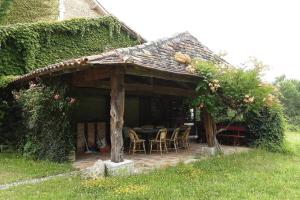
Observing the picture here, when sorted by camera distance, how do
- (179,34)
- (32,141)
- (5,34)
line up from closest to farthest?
(32,141) → (179,34) → (5,34)

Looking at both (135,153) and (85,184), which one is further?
(135,153)

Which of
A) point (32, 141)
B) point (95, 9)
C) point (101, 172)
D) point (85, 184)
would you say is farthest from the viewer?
point (95, 9)

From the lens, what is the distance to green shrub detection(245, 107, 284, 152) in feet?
43.0

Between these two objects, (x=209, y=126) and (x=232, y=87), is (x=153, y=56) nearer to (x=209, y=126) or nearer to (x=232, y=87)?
(x=232, y=87)

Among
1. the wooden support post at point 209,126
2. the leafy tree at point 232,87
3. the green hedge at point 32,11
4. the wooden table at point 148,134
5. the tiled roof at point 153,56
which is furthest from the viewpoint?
the green hedge at point 32,11

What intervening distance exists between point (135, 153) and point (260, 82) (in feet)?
15.6

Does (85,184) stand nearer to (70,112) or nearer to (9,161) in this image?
(70,112)

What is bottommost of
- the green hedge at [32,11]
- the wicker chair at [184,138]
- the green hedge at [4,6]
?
the wicker chair at [184,138]

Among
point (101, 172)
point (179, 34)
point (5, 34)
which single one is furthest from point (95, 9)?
point (101, 172)

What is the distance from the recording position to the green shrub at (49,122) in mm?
10133

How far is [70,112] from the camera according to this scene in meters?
10.3

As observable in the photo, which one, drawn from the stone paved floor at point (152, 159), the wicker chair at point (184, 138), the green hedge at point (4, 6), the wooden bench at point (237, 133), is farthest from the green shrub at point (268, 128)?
the green hedge at point (4, 6)

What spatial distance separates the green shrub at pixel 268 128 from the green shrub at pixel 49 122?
23.8 ft

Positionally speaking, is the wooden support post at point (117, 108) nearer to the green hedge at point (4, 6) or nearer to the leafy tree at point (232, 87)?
the leafy tree at point (232, 87)
